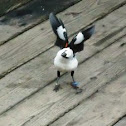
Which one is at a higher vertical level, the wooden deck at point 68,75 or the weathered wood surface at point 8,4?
the weathered wood surface at point 8,4

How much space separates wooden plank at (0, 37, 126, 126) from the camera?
3.08 meters

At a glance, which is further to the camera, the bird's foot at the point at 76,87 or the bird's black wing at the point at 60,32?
the bird's foot at the point at 76,87

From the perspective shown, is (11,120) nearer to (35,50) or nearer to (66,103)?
(66,103)

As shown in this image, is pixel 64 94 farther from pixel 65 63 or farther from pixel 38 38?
pixel 38 38

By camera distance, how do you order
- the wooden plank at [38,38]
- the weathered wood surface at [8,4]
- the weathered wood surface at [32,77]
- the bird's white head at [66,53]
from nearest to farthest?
the bird's white head at [66,53] < the weathered wood surface at [32,77] < the wooden plank at [38,38] < the weathered wood surface at [8,4]

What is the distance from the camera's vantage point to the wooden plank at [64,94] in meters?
3.08

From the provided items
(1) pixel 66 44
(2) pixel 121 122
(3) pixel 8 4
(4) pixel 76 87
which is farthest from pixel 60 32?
(3) pixel 8 4

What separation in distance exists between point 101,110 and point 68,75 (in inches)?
17.3

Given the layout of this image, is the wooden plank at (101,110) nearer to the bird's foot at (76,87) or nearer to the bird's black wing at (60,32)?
the bird's foot at (76,87)

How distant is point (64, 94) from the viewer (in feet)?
10.7

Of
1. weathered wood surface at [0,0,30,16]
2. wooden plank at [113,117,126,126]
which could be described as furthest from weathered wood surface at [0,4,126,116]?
weathered wood surface at [0,0,30,16]

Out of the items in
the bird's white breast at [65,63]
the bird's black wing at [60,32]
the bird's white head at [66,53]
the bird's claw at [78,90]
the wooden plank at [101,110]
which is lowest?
the wooden plank at [101,110]

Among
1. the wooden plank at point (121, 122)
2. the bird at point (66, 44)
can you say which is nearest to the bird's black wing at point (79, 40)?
the bird at point (66, 44)

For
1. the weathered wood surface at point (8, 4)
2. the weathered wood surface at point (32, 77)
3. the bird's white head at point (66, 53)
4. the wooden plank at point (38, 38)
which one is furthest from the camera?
the weathered wood surface at point (8, 4)
